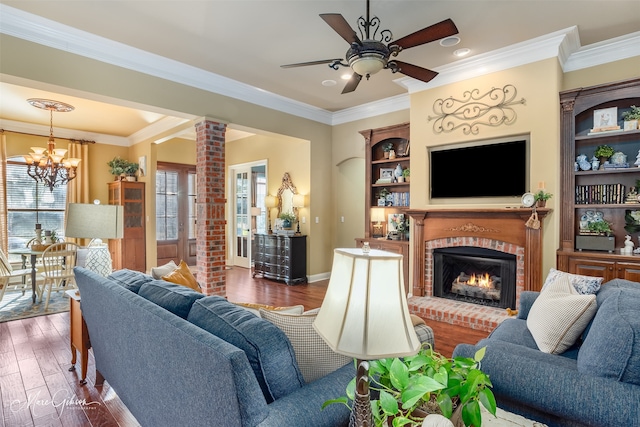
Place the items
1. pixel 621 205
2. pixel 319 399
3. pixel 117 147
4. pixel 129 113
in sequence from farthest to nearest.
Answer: pixel 117 147, pixel 129 113, pixel 621 205, pixel 319 399

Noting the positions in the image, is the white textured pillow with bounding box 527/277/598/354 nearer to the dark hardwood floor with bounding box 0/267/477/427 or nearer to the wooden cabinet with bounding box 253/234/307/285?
the dark hardwood floor with bounding box 0/267/477/427

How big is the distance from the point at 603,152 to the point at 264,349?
433cm

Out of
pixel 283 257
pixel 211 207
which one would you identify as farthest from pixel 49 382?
pixel 283 257

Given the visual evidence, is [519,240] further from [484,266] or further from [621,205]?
[621,205]

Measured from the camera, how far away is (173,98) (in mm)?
4230

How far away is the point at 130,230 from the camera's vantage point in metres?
6.71

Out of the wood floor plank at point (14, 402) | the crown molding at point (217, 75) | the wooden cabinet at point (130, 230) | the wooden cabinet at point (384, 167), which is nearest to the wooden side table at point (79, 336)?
the wood floor plank at point (14, 402)

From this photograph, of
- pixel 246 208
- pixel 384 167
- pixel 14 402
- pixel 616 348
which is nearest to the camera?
pixel 616 348

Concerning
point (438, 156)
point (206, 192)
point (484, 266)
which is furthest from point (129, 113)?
point (484, 266)

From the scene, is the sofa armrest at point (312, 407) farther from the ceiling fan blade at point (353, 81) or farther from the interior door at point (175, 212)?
the interior door at point (175, 212)

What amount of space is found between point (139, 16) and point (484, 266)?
465 centimetres

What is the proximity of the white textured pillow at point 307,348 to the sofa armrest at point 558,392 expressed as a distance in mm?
713

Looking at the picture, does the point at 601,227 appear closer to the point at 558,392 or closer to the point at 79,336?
the point at 558,392

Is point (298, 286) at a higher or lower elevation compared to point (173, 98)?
lower
